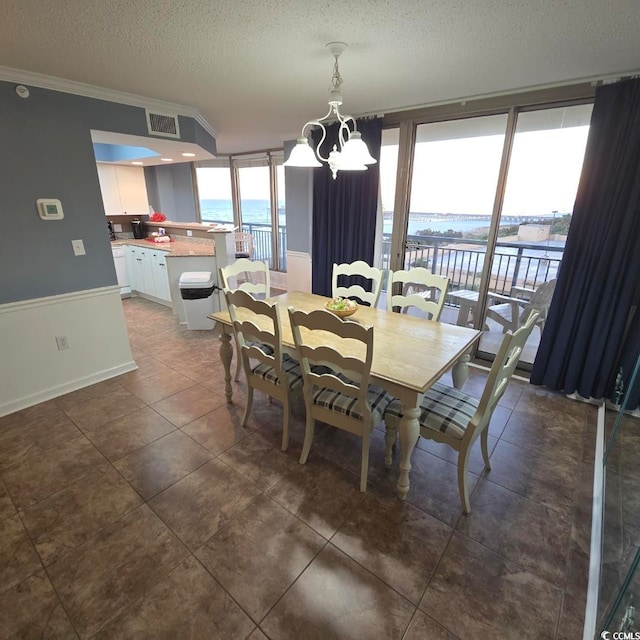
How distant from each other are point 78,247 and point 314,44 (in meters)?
2.36

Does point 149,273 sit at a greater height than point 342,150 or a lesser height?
lesser

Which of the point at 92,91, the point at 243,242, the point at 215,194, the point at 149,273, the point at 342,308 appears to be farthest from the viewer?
the point at 215,194

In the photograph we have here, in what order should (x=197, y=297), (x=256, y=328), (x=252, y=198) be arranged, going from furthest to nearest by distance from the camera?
(x=252, y=198)
(x=197, y=297)
(x=256, y=328)

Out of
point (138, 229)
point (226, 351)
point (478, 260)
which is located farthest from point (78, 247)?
point (478, 260)

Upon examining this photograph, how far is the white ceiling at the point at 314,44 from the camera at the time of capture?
1546mm

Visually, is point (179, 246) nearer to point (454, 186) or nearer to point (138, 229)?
point (138, 229)

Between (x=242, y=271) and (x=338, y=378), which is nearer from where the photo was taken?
(x=338, y=378)

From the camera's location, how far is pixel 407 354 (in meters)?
1.89

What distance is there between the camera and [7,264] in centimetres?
246

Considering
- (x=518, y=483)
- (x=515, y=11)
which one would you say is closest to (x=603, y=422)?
(x=518, y=483)

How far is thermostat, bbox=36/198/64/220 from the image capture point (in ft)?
8.31

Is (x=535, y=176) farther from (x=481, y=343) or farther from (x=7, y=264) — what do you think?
(x=7, y=264)

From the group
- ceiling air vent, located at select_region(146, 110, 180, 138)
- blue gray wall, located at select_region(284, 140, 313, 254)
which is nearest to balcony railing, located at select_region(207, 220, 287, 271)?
blue gray wall, located at select_region(284, 140, 313, 254)

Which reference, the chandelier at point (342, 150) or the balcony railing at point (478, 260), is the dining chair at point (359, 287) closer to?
the balcony railing at point (478, 260)
